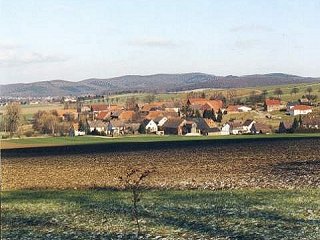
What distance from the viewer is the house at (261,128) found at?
136125 millimetres

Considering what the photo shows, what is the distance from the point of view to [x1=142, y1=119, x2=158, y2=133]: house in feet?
514

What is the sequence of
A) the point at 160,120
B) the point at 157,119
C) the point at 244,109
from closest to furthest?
the point at 160,120 < the point at 157,119 < the point at 244,109

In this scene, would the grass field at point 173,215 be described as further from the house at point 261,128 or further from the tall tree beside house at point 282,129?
the house at point 261,128

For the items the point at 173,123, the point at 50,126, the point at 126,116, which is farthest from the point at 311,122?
the point at 50,126

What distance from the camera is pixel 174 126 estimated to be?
503ft

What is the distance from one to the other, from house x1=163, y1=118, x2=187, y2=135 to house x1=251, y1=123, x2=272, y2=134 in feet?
74.9

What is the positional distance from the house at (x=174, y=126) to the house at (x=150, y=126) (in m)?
4.12

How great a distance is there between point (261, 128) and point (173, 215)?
4572 inches

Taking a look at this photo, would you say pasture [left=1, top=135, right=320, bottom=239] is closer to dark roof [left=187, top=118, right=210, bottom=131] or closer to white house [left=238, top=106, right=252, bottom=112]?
dark roof [left=187, top=118, right=210, bottom=131]

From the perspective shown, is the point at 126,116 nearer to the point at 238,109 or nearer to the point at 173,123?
the point at 173,123

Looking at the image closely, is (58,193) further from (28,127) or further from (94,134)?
(28,127)

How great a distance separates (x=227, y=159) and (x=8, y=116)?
311ft

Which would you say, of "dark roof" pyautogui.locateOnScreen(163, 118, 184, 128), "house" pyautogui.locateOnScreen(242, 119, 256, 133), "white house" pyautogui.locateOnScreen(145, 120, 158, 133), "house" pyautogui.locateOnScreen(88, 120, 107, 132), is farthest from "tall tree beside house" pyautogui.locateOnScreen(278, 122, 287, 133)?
"house" pyautogui.locateOnScreen(88, 120, 107, 132)

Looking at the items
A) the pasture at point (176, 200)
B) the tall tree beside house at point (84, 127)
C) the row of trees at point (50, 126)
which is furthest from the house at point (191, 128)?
the pasture at point (176, 200)
